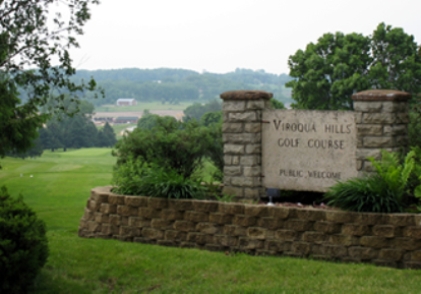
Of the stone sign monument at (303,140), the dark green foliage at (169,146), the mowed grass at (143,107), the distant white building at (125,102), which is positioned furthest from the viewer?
the mowed grass at (143,107)

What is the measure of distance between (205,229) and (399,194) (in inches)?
115

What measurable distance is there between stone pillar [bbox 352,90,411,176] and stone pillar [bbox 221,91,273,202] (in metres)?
1.76

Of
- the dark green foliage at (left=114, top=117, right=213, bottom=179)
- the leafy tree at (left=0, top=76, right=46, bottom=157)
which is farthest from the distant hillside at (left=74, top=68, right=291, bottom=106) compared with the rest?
the leafy tree at (left=0, top=76, right=46, bottom=157)

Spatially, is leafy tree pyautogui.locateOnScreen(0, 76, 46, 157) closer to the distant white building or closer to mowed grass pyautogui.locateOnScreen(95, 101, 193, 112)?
mowed grass pyautogui.locateOnScreen(95, 101, 193, 112)

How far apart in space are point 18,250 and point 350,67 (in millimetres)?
35746

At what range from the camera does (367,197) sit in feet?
32.1

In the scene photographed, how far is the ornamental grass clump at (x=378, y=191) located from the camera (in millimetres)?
9766

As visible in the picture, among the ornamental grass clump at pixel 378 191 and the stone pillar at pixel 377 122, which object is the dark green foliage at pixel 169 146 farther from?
the ornamental grass clump at pixel 378 191

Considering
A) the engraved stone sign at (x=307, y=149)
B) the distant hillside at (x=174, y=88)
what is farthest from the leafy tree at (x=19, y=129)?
the distant hillside at (x=174, y=88)

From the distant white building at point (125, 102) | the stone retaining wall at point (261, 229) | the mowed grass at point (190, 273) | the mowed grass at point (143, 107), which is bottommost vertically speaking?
the mowed grass at point (190, 273)

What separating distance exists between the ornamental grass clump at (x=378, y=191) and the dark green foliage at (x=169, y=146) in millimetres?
10458

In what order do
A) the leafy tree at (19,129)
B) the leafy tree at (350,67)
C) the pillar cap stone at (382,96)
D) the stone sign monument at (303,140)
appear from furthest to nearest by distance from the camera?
the leafy tree at (350,67), the leafy tree at (19,129), the stone sign monument at (303,140), the pillar cap stone at (382,96)

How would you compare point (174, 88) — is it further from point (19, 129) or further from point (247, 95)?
point (247, 95)

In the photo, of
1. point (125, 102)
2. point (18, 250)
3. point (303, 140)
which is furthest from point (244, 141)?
point (125, 102)
